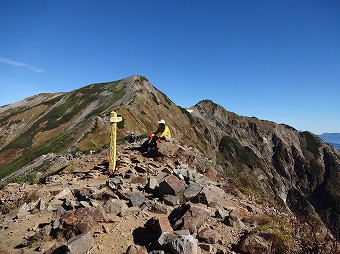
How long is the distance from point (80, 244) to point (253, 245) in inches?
221

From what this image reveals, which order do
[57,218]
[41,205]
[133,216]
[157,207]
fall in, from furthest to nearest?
[41,205], [157,207], [133,216], [57,218]

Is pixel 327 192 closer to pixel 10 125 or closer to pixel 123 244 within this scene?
pixel 10 125

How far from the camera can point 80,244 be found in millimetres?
10680

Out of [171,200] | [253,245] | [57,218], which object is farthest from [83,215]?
[253,245]

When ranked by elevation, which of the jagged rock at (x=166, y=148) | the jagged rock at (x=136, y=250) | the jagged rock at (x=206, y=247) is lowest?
the jagged rock at (x=136, y=250)

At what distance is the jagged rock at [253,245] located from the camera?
33.3ft

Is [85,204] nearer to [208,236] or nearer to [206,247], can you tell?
[208,236]

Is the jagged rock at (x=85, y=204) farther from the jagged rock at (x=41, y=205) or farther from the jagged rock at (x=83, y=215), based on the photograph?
the jagged rock at (x=41, y=205)

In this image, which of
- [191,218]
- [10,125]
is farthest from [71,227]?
[10,125]

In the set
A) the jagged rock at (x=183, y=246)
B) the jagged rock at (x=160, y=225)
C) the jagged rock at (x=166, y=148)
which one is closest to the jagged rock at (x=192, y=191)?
the jagged rock at (x=160, y=225)

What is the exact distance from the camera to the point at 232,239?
11.2 metres

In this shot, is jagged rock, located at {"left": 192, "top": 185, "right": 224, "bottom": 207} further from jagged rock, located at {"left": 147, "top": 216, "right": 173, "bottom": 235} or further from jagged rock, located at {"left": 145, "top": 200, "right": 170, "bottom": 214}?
jagged rock, located at {"left": 147, "top": 216, "right": 173, "bottom": 235}

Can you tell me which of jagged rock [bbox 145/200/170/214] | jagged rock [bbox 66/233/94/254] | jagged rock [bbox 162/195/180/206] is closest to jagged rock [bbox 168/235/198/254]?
jagged rock [bbox 66/233/94/254]

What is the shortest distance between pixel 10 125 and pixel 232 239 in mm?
115193
